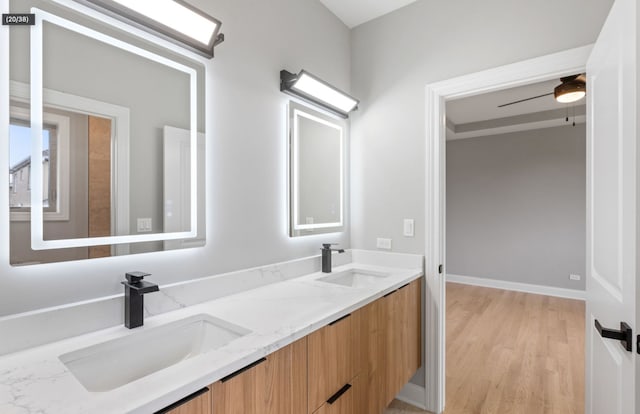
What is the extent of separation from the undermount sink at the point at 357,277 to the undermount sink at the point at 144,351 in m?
0.93

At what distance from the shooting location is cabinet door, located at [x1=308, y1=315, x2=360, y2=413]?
1.14 m

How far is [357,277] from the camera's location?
2.15 metres

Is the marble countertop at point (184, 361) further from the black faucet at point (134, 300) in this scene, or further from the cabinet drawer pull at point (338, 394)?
the cabinet drawer pull at point (338, 394)

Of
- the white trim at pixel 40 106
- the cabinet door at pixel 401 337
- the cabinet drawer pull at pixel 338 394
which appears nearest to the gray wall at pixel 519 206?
the cabinet door at pixel 401 337

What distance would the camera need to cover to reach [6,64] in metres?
0.91

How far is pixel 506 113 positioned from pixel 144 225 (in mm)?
4916

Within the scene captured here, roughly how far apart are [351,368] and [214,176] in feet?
3.47

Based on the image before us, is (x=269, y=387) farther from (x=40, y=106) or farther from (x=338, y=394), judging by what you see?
(x=40, y=106)

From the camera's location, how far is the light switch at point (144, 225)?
3.91 feet

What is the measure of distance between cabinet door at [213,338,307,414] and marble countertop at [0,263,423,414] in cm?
3

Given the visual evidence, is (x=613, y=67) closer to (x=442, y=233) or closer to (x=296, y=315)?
(x=442, y=233)

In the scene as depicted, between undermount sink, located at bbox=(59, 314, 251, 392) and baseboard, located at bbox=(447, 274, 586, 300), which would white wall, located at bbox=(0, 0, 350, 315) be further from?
baseboard, located at bbox=(447, 274, 586, 300)

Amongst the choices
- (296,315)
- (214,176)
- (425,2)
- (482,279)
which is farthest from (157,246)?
(482,279)

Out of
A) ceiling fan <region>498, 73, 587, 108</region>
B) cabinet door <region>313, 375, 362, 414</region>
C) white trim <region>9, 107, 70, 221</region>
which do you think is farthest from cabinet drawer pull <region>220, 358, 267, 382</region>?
ceiling fan <region>498, 73, 587, 108</region>
